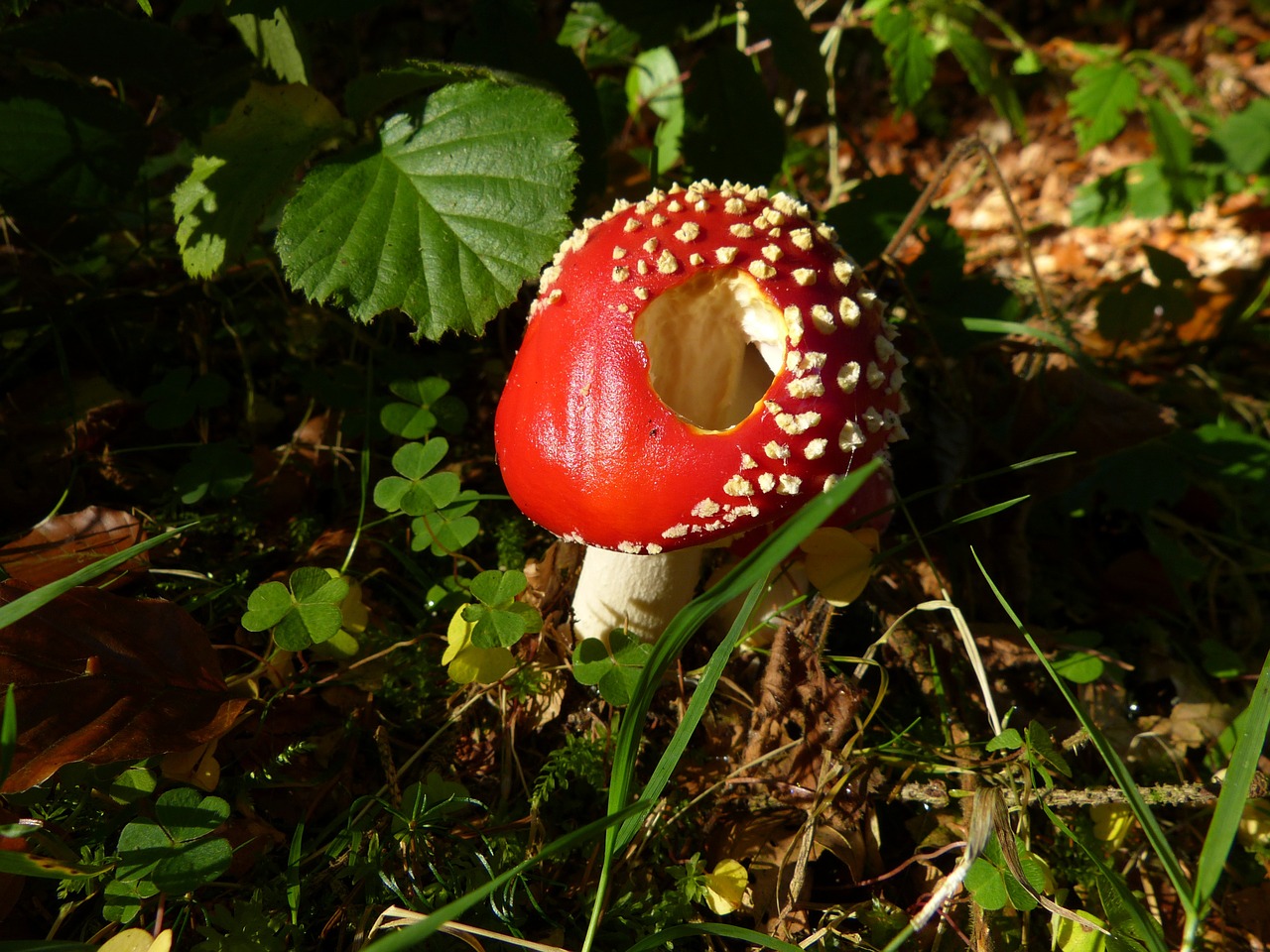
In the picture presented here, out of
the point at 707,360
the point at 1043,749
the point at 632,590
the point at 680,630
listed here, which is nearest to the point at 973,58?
the point at 707,360

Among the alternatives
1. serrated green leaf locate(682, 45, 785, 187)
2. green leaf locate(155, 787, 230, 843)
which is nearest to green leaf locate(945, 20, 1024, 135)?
serrated green leaf locate(682, 45, 785, 187)

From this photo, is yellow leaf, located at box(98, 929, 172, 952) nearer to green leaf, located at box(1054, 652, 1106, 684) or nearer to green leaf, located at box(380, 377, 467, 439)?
green leaf, located at box(380, 377, 467, 439)

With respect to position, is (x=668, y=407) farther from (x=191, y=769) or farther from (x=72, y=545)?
(x=72, y=545)

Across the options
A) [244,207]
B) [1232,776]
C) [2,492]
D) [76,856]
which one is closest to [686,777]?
[1232,776]

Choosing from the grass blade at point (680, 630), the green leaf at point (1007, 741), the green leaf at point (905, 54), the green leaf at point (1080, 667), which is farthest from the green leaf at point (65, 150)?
the green leaf at point (1080, 667)

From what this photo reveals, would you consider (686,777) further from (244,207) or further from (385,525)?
(244,207)

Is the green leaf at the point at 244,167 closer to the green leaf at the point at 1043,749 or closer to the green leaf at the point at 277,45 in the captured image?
the green leaf at the point at 277,45
